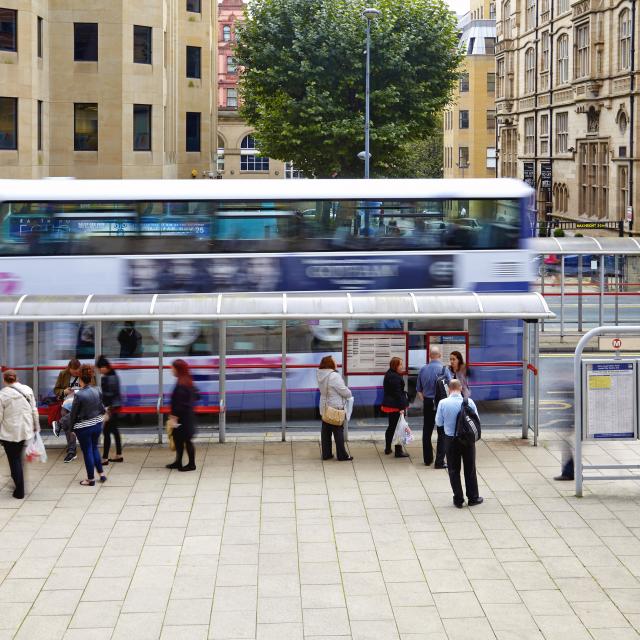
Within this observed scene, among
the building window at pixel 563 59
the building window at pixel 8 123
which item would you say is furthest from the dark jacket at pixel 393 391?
the building window at pixel 563 59

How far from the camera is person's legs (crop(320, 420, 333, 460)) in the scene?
15.0 m

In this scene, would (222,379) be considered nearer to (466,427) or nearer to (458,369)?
(458,369)

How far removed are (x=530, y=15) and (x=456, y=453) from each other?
196ft

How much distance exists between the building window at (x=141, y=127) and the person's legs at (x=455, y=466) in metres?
32.0

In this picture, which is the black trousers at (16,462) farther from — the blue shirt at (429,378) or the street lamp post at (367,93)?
the street lamp post at (367,93)

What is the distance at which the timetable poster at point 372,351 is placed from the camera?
1631cm

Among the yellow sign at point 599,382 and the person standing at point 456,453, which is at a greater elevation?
the yellow sign at point 599,382

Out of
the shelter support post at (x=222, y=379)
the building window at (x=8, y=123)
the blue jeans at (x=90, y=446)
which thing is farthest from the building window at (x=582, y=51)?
the blue jeans at (x=90, y=446)

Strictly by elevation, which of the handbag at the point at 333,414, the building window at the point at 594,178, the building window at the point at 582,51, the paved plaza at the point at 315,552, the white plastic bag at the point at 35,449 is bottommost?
the paved plaza at the point at 315,552

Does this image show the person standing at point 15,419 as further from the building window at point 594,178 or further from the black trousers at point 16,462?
the building window at point 594,178

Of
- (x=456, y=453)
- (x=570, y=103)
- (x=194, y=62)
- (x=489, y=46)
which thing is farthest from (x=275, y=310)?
(x=489, y=46)

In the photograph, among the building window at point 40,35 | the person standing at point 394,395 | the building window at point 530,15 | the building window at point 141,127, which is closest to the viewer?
the person standing at point 394,395

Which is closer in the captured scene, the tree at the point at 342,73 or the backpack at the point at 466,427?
the backpack at the point at 466,427

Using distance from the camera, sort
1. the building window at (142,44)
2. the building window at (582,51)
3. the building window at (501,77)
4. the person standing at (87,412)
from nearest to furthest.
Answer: the person standing at (87,412) → the building window at (142,44) → the building window at (582,51) → the building window at (501,77)
